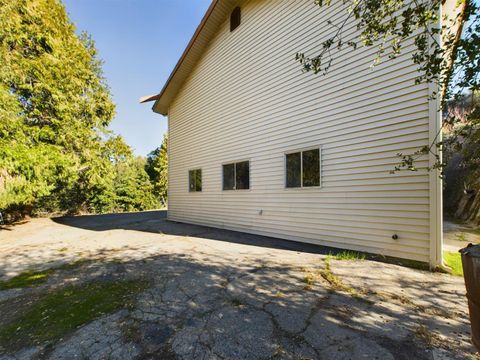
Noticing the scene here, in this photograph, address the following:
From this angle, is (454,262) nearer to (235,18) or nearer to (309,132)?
(309,132)

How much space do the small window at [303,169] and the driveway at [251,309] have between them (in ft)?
5.80

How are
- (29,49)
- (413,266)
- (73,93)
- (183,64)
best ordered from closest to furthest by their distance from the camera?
1. (413,266)
2. (183,64)
3. (29,49)
4. (73,93)

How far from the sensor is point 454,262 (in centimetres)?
374

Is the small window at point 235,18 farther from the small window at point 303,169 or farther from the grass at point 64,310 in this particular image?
the grass at point 64,310

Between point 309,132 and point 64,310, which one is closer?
point 64,310

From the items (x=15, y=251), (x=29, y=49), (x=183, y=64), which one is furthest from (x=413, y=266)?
(x=29, y=49)

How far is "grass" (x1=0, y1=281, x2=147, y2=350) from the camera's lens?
208cm

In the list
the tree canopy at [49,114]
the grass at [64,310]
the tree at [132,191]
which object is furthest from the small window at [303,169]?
the tree at [132,191]

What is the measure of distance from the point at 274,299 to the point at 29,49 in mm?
14432

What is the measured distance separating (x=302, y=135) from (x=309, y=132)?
0.20m

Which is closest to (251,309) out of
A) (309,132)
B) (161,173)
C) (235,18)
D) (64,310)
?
(64,310)

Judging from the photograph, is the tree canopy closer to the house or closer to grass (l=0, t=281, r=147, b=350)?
the house

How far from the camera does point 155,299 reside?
108 inches

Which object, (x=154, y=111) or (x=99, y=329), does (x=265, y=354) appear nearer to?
(x=99, y=329)
